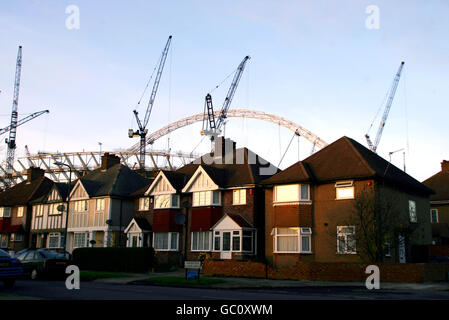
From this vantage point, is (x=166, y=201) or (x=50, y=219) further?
(x=50, y=219)

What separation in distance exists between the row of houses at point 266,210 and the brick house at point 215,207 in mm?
86

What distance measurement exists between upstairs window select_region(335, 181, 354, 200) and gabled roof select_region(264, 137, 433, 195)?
1.60 feet

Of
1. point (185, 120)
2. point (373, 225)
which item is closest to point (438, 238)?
point (373, 225)

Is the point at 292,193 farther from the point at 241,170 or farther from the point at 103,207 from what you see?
the point at 103,207

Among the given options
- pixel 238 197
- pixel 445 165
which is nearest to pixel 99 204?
pixel 238 197

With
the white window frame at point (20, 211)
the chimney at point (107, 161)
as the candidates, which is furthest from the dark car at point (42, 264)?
the white window frame at point (20, 211)

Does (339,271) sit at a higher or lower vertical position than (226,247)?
lower

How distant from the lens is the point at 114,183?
51.0 meters

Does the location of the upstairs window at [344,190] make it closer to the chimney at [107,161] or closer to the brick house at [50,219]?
the chimney at [107,161]

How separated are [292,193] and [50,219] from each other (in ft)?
107

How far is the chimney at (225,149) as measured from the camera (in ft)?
149
